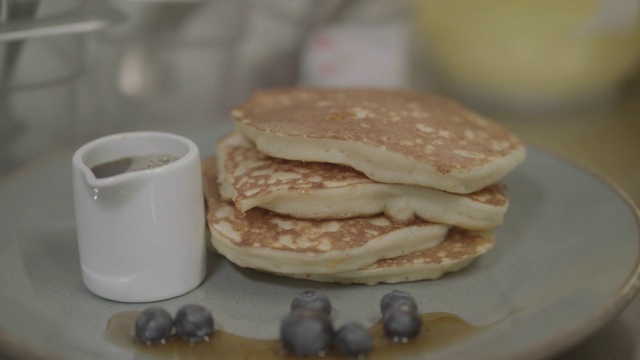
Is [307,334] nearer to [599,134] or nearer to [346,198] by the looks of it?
[346,198]

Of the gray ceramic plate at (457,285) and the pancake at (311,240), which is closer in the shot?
the gray ceramic plate at (457,285)

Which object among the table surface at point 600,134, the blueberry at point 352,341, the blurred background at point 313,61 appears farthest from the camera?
the table surface at point 600,134

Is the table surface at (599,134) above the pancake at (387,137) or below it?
below

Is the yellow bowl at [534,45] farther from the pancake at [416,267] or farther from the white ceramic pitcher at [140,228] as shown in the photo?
the white ceramic pitcher at [140,228]

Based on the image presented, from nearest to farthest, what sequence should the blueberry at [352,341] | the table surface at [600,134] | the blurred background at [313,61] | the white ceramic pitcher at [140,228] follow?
1. the blueberry at [352,341]
2. the white ceramic pitcher at [140,228]
3. the blurred background at [313,61]
4. the table surface at [600,134]

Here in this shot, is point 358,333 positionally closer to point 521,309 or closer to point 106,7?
point 521,309

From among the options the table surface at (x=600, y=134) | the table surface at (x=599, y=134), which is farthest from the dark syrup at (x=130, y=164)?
the table surface at (x=600, y=134)

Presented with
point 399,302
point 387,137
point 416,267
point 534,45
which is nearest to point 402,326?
point 399,302

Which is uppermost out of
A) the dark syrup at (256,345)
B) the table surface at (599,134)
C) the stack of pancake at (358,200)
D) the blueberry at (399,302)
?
the stack of pancake at (358,200)
